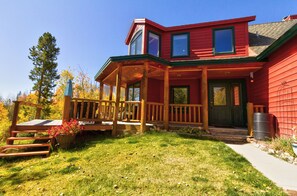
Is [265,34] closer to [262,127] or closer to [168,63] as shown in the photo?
[262,127]

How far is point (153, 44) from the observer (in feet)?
31.1

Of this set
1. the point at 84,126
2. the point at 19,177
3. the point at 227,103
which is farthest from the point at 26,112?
the point at 227,103

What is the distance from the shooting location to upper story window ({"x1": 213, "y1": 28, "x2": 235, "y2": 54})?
8515mm

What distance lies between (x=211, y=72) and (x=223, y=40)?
250 centimetres

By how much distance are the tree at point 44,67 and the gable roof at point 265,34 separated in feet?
79.1

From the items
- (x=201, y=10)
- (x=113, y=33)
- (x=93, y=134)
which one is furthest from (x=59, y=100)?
(x=201, y=10)

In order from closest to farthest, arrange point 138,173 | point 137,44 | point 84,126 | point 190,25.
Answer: point 138,173 → point 84,126 → point 190,25 → point 137,44

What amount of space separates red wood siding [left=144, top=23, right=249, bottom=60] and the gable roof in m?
0.59

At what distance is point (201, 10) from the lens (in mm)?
10641

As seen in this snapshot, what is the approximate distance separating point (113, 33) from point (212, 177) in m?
14.9

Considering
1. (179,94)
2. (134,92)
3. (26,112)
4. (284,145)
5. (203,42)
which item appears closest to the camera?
(284,145)

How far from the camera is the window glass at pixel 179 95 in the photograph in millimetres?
9242

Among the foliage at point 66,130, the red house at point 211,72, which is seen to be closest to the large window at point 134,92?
the red house at point 211,72

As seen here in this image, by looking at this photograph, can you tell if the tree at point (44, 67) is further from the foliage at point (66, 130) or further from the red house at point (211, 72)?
the foliage at point (66, 130)
